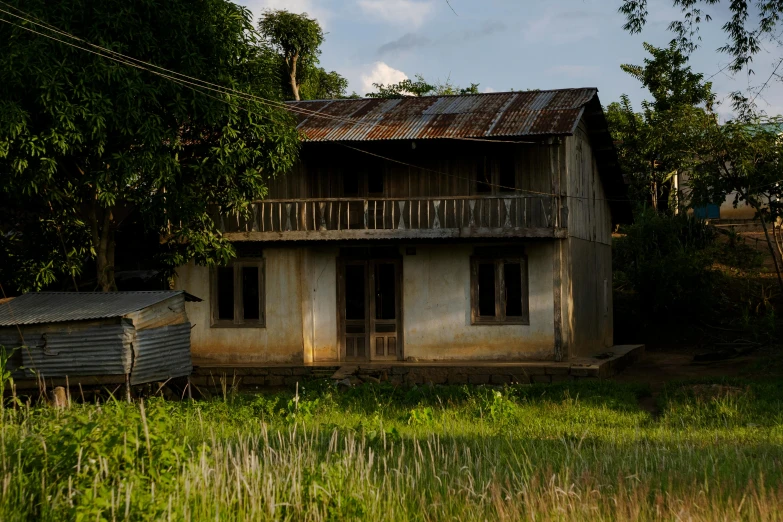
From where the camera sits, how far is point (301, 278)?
20.8 meters

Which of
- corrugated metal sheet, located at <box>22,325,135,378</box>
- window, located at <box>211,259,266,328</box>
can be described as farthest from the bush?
corrugated metal sheet, located at <box>22,325,135,378</box>

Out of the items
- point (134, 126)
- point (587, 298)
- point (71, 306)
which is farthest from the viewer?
point (587, 298)

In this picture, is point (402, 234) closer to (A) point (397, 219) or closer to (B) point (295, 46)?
(A) point (397, 219)

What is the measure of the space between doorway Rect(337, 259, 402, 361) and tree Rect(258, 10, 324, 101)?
1671cm

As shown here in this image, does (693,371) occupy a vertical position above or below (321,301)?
below

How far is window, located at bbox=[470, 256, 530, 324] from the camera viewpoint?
1994 centimetres

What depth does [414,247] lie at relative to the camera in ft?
67.4

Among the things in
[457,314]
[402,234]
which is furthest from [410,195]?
[457,314]

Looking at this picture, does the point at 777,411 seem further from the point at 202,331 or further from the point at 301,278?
the point at 202,331

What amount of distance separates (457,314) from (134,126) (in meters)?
7.85

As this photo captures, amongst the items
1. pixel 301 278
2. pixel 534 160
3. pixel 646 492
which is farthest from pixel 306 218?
→ pixel 646 492

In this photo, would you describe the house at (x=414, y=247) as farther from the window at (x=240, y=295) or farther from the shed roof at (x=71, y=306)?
the shed roof at (x=71, y=306)

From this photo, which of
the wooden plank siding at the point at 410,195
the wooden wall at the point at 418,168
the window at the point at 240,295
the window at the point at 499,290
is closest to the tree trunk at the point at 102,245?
the wooden plank siding at the point at 410,195

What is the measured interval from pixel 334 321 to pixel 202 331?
2.99 meters
